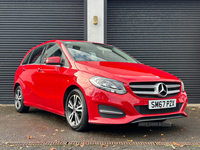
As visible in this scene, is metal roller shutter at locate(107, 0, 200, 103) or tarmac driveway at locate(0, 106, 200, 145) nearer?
tarmac driveway at locate(0, 106, 200, 145)

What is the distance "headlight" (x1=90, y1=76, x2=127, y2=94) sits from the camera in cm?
331

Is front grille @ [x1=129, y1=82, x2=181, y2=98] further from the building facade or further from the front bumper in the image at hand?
the building facade

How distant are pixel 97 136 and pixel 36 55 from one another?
110 inches

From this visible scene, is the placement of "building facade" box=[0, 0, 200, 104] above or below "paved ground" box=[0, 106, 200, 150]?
above

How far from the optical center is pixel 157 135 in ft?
12.0

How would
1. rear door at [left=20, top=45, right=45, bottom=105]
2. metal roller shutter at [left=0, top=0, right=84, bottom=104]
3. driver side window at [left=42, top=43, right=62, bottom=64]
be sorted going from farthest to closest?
metal roller shutter at [left=0, top=0, right=84, bottom=104] < rear door at [left=20, top=45, right=45, bottom=105] < driver side window at [left=42, top=43, right=62, bottom=64]

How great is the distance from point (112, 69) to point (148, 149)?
1.34 metres

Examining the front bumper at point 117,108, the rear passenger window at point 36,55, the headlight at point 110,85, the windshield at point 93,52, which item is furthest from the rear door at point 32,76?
the headlight at point 110,85

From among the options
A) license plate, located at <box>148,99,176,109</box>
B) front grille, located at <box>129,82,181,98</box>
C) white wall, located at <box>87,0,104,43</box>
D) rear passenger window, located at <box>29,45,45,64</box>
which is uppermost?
white wall, located at <box>87,0,104,43</box>

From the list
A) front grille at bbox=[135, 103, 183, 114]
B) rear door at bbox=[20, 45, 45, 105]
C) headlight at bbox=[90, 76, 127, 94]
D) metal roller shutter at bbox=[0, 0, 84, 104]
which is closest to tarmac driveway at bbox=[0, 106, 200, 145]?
front grille at bbox=[135, 103, 183, 114]

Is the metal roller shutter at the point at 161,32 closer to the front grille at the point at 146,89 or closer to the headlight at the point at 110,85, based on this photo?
the front grille at the point at 146,89

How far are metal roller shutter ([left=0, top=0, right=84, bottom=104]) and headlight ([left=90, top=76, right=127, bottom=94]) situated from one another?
16.3 feet

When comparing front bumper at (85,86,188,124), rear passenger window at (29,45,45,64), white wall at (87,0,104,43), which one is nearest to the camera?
front bumper at (85,86,188,124)

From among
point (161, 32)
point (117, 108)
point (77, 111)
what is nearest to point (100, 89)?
point (117, 108)
